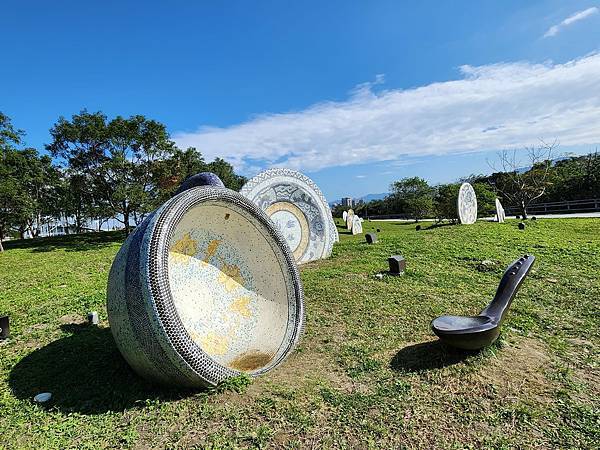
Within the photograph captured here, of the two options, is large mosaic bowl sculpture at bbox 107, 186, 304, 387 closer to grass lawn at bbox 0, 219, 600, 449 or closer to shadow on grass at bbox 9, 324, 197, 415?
shadow on grass at bbox 9, 324, 197, 415

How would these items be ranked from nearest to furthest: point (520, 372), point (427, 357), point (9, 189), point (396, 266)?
1. point (520, 372)
2. point (427, 357)
3. point (396, 266)
4. point (9, 189)

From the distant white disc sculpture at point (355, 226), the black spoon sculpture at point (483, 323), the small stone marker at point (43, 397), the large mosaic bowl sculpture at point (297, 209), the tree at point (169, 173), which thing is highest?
the tree at point (169, 173)

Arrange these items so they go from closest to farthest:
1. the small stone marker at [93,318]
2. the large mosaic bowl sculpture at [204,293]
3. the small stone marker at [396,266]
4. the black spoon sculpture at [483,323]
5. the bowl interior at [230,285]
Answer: the large mosaic bowl sculpture at [204,293] → the black spoon sculpture at [483,323] → the bowl interior at [230,285] → the small stone marker at [93,318] → the small stone marker at [396,266]

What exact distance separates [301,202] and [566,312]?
7450mm

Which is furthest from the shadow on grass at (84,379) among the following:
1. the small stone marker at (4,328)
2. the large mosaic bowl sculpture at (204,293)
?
the small stone marker at (4,328)

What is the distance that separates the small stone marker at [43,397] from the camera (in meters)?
3.83

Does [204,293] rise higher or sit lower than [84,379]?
higher

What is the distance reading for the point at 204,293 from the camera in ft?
15.6

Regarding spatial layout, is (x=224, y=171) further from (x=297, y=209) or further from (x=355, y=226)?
(x=297, y=209)

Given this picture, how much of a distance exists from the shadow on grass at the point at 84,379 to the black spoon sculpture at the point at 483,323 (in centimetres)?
284

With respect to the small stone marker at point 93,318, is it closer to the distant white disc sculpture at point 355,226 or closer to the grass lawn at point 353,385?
the grass lawn at point 353,385

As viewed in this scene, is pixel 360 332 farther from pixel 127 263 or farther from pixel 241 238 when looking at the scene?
pixel 127 263

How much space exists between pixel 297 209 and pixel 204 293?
7188 millimetres

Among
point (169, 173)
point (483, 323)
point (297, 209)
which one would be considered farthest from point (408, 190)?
point (483, 323)
